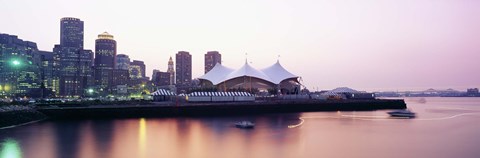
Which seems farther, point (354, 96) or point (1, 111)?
point (354, 96)

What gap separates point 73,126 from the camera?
46812 mm

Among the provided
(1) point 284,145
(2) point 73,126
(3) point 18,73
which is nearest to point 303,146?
(1) point 284,145

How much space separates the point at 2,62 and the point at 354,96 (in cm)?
16955

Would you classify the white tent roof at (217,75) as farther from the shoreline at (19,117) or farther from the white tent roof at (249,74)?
the shoreline at (19,117)

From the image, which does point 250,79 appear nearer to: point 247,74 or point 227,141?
point 247,74

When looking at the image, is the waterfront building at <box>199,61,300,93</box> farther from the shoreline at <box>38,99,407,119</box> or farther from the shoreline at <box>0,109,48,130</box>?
the shoreline at <box>0,109,48,130</box>

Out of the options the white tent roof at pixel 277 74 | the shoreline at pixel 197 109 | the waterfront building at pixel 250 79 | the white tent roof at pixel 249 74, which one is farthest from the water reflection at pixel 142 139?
the white tent roof at pixel 277 74

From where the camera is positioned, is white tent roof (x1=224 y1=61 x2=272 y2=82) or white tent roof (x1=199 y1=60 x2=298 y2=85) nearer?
white tent roof (x1=224 y1=61 x2=272 y2=82)

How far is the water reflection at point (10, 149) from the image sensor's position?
27691 mm

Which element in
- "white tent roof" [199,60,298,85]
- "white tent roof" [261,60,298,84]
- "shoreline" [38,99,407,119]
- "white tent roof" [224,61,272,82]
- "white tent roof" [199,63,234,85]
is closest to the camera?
"shoreline" [38,99,407,119]

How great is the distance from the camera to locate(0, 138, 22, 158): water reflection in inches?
1090

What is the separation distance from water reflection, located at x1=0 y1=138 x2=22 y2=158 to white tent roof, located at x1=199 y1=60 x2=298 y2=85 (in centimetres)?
6304

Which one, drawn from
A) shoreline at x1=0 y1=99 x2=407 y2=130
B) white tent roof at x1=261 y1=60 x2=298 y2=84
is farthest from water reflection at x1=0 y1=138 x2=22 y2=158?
white tent roof at x1=261 y1=60 x2=298 y2=84

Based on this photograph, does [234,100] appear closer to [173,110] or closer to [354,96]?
[173,110]
